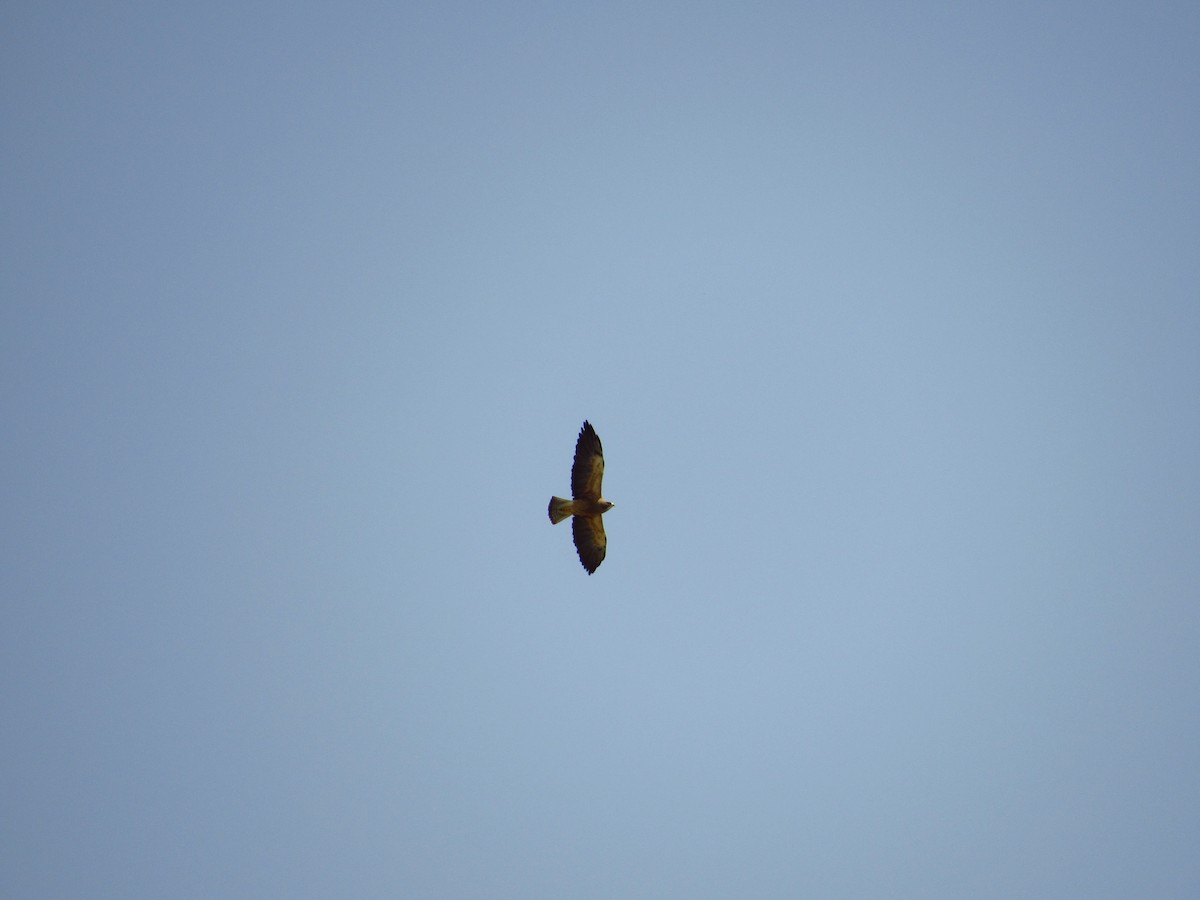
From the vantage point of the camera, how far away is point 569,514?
24188mm

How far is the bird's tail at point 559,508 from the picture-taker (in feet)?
78.6

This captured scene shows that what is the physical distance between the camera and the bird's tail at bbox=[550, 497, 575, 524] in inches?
944


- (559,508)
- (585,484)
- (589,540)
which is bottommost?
(589,540)

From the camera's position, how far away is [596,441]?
2428 cm

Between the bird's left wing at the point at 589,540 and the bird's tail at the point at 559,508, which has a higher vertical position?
the bird's tail at the point at 559,508

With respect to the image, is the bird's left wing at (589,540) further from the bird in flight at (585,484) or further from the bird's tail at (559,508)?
the bird's tail at (559,508)

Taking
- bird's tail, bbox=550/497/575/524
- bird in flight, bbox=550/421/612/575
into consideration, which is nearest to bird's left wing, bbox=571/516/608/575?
bird in flight, bbox=550/421/612/575

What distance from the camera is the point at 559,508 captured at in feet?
78.7

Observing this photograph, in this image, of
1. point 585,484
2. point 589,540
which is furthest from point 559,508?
point 589,540

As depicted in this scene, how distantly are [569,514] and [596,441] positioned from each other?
1.79m

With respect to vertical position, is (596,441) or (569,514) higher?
(596,441)

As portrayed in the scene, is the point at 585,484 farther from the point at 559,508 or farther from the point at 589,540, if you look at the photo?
the point at 589,540

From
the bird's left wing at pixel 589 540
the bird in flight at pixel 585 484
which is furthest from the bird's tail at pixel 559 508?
the bird's left wing at pixel 589 540

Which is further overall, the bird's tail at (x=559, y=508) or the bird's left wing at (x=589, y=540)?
the bird's left wing at (x=589, y=540)
